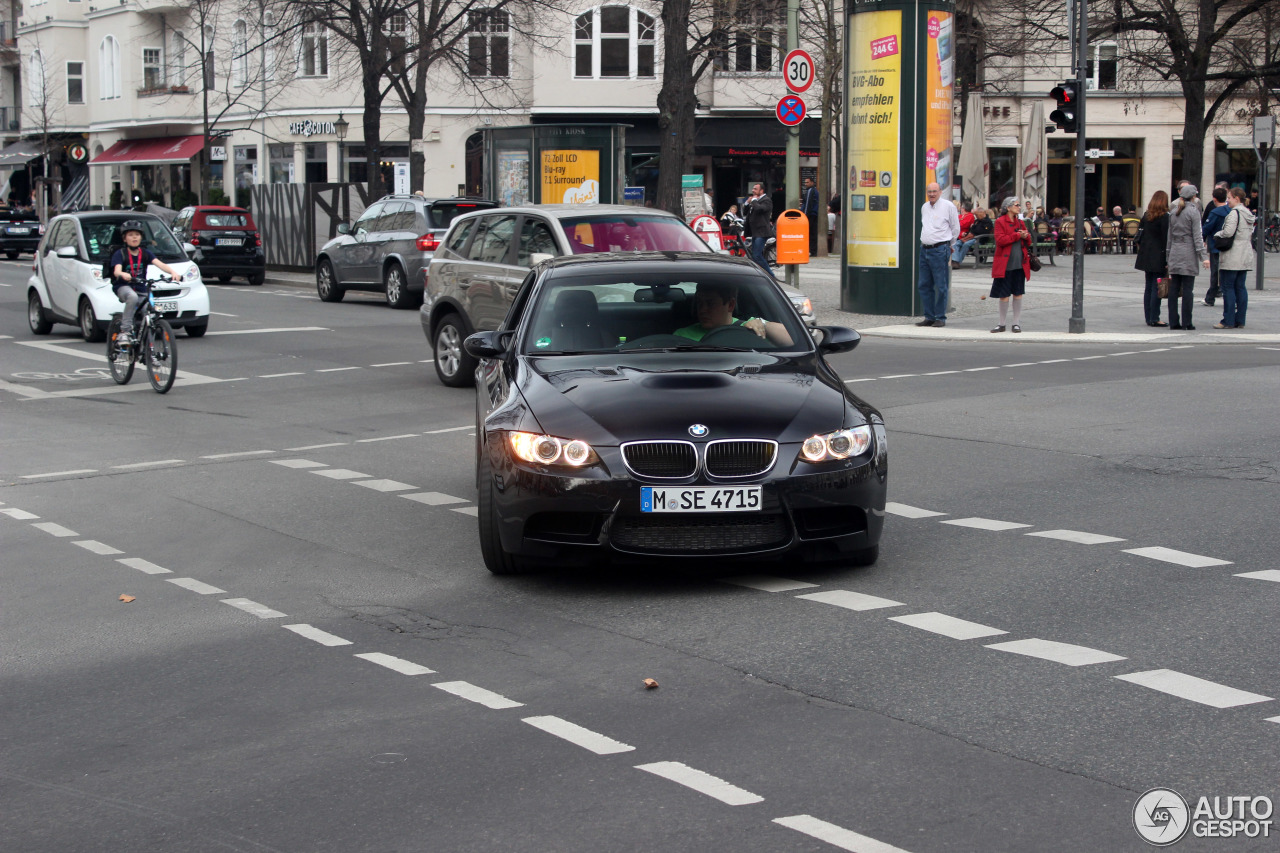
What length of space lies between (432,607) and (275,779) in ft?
7.41

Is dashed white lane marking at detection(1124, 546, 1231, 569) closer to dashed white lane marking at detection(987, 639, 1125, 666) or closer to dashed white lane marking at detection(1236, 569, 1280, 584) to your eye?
dashed white lane marking at detection(1236, 569, 1280, 584)

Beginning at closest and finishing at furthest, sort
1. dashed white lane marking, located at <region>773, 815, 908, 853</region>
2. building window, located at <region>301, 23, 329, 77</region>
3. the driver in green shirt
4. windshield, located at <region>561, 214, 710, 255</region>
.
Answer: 1. dashed white lane marking, located at <region>773, 815, 908, 853</region>
2. the driver in green shirt
3. windshield, located at <region>561, 214, 710, 255</region>
4. building window, located at <region>301, 23, 329, 77</region>

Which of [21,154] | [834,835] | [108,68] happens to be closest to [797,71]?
[834,835]

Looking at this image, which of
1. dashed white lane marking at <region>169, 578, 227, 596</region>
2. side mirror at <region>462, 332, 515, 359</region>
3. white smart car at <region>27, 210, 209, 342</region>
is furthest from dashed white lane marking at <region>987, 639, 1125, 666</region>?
white smart car at <region>27, 210, 209, 342</region>

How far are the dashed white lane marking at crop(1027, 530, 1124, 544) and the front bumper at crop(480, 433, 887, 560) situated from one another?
4.97ft

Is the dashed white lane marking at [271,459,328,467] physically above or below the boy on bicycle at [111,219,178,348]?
below

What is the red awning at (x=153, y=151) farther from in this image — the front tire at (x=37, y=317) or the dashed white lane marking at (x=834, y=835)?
the dashed white lane marking at (x=834, y=835)

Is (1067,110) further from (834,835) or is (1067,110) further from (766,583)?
(834,835)

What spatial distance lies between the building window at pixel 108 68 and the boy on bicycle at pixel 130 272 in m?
52.4

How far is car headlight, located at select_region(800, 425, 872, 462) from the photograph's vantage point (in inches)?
273

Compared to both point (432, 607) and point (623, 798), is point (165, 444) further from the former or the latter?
point (623, 798)

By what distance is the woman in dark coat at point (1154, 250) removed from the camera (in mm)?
20500

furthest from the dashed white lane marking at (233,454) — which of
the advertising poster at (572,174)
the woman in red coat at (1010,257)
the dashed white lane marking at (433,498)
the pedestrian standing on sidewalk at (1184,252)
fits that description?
the advertising poster at (572,174)

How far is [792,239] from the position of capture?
2464cm
